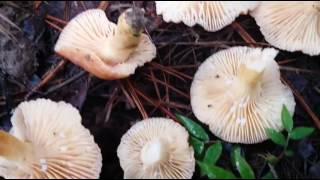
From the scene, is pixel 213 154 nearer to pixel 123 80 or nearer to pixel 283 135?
pixel 283 135

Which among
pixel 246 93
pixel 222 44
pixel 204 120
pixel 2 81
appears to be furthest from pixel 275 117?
pixel 2 81

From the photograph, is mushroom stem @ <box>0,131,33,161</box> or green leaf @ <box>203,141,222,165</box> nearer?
mushroom stem @ <box>0,131,33,161</box>

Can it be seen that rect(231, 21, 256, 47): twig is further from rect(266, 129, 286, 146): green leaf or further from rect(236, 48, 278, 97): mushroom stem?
rect(266, 129, 286, 146): green leaf

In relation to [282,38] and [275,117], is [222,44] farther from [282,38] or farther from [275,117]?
[275,117]

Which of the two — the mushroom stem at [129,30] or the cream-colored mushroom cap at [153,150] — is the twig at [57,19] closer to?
the mushroom stem at [129,30]

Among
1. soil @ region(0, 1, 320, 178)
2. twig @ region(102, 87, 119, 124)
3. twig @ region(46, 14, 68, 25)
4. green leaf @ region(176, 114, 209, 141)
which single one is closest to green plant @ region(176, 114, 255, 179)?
green leaf @ region(176, 114, 209, 141)

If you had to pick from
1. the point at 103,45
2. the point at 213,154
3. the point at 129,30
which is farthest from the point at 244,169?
the point at 103,45
